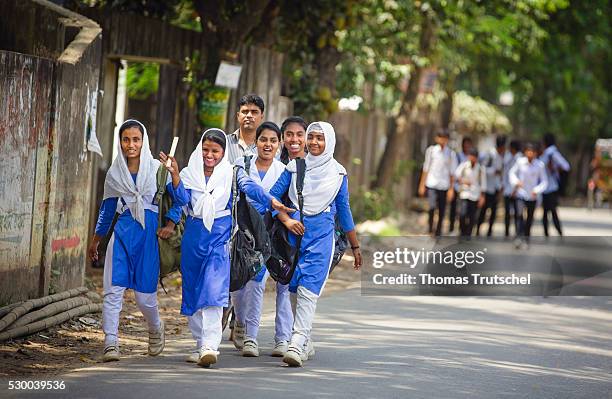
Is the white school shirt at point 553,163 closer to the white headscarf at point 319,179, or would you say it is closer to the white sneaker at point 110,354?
the white headscarf at point 319,179

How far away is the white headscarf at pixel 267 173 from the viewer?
932 centimetres

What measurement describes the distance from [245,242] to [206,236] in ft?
1.04

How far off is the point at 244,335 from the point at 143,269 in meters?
1.04

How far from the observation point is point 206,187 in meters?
8.82

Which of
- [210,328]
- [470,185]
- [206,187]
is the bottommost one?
[210,328]

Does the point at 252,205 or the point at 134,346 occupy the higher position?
the point at 252,205

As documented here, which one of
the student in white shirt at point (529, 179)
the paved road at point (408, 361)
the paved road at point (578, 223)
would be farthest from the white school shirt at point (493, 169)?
the paved road at point (408, 361)

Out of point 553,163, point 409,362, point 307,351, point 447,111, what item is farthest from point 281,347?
point 447,111

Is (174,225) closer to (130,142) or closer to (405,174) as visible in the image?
(130,142)

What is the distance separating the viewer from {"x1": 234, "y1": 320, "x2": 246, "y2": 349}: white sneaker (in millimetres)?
9547

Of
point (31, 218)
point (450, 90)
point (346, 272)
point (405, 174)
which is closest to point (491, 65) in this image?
point (450, 90)

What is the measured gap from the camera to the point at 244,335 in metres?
9.50

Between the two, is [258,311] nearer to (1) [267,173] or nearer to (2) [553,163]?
(1) [267,173]

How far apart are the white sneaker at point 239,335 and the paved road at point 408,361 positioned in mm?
122
